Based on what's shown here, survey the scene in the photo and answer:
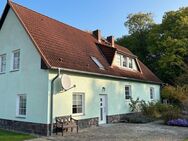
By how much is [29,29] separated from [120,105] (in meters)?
9.80

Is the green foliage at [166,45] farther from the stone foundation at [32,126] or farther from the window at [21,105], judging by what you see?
the window at [21,105]

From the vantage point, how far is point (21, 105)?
16125 mm

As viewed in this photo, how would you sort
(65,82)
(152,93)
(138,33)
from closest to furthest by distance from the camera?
1. (65,82)
2. (152,93)
3. (138,33)

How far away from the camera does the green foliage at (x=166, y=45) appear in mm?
33750

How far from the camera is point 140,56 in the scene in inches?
1629

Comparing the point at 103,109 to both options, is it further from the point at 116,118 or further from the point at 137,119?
the point at 137,119

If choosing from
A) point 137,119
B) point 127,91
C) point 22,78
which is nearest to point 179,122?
point 137,119

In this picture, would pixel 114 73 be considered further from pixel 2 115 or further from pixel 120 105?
pixel 2 115

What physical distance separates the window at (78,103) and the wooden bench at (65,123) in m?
0.95

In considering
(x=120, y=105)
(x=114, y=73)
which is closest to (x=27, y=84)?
(x=114, y=73)

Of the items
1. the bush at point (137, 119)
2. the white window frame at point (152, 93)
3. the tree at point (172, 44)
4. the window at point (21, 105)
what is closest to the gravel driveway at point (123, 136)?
the window at point (21, 105)

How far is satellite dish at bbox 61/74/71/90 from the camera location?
14.5m

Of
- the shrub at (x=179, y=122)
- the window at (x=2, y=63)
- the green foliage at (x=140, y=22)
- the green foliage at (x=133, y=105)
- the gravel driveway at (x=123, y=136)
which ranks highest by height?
the green foliage at (x=140, y=22)

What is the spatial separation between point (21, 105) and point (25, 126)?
159cm
